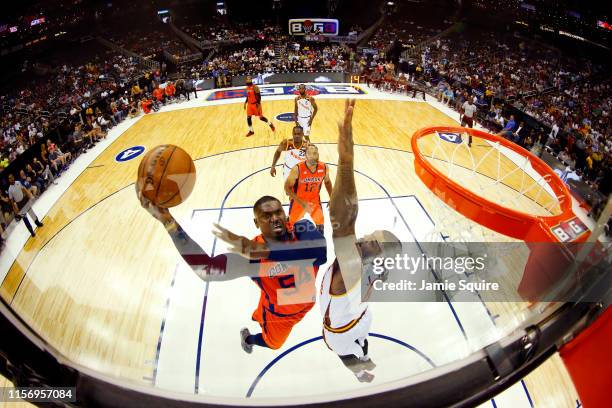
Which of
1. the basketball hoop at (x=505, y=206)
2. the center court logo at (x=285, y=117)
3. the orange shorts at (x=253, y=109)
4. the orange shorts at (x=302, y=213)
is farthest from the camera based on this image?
the center court logo at (x=285, y=117)

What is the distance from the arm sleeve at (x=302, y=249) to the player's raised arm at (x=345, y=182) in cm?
71

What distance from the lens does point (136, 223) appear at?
4.44 m

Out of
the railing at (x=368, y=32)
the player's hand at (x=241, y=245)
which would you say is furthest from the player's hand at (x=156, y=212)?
the railing at (x=368, y=32)

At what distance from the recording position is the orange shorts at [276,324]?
8.84 ft

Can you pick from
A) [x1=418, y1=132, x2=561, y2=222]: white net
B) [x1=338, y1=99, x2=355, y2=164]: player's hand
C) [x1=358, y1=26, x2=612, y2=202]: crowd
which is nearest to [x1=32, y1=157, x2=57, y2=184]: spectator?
[x1=418, y1=132, x2=561, y2=222]: white net

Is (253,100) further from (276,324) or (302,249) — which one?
(302,249)

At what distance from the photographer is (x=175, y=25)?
40.9 ft

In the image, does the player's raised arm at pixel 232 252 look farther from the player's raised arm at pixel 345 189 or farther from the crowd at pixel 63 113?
the crowd at pixel 63 113

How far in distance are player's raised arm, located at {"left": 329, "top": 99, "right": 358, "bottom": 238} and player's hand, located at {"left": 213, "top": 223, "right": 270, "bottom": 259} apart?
509 mm

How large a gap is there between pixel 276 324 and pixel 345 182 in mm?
1960

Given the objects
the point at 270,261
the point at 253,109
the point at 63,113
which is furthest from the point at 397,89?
the point at 270,261

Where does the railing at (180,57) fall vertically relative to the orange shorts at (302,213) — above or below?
above

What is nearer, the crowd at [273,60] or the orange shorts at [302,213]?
the orange shorts at [302,213]

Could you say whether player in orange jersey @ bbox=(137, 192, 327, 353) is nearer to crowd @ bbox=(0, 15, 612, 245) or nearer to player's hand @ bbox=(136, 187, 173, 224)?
player's hand @ bbox=(136, 187, 173, 224)
